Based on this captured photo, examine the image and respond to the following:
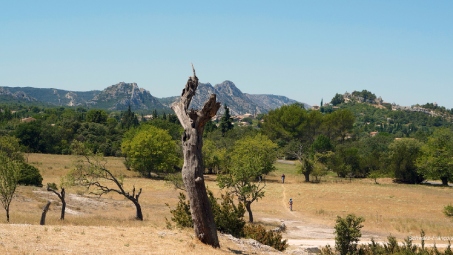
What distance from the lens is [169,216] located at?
1495 inches

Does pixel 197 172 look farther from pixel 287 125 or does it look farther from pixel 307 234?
pixel 287 125

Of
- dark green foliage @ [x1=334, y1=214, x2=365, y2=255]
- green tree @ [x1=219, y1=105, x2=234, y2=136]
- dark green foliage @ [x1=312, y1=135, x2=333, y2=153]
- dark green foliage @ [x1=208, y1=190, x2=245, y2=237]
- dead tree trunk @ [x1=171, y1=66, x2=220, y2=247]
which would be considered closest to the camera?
dead tree trunk @ [x1=171, y1=66, x2=220, y2=247]

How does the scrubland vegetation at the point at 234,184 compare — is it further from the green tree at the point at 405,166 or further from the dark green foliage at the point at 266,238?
the green tree at the point at 405,166

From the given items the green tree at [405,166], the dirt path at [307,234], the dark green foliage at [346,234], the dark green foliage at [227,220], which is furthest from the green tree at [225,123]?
the dark green foliage at [227,220]

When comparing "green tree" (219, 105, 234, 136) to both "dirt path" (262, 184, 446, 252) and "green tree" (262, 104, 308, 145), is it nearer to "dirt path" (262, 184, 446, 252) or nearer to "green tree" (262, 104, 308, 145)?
"green tree" (262, 104, 308, 145)

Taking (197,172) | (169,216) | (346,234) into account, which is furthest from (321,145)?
(197,172)

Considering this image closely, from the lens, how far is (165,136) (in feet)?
262

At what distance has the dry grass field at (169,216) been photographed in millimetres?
15617

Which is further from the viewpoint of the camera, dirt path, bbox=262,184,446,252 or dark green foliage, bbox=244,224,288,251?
dirt path, bbox=262,184,446,252

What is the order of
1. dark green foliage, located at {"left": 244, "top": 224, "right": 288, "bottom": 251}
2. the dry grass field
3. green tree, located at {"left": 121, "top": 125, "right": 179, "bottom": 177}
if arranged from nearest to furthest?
the dry grass field → dark green foliage, located at {"left": 244, "top": 224, "right": 288, "bottom": 251} → green tree, located at {"left": 121, "top": 125, "right": 179, "bottom": 177}

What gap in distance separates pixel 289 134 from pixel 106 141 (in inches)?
1975

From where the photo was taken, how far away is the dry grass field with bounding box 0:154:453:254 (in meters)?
15.6

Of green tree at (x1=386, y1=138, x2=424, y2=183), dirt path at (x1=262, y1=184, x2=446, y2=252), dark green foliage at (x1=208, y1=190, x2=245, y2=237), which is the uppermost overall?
green tree at (x1=386, y1=138, x2=424, y2=183)

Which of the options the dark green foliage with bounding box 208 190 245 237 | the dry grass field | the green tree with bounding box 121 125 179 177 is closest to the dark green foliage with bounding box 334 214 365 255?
the dry grass field
